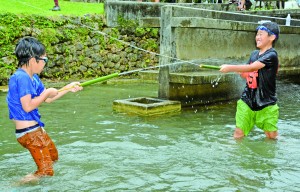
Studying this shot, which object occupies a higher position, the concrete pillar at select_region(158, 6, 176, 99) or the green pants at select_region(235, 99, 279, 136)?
the concrete pillar at select_region(158, 6, 176, 99)

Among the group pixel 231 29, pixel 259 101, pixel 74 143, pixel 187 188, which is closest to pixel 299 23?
pixel 231 29

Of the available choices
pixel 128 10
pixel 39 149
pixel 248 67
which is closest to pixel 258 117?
pixel 248 67

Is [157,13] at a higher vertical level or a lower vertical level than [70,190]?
higher

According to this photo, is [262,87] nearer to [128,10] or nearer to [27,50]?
[27,50]

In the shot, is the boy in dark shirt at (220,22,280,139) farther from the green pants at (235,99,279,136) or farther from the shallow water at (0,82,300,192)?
the shallow water at (0,82,300,192)

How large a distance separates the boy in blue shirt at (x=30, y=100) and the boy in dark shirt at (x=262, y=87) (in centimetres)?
282

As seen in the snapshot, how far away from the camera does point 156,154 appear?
6168mm

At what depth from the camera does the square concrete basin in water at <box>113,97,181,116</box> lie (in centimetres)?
896

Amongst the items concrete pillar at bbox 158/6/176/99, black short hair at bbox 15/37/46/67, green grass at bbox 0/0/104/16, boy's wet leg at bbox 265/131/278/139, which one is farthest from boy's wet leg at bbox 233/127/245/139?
green grass at bbox 0/0/104/16

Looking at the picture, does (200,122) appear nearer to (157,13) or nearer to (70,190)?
(70,190)

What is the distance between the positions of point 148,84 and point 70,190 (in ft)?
31.5

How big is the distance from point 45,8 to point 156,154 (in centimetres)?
1086

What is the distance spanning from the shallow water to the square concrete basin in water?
0.75 feet

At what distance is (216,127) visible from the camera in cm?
810
